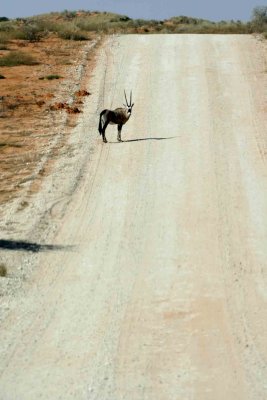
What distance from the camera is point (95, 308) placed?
1208cm

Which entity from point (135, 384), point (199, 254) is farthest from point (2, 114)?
point (135, 384)

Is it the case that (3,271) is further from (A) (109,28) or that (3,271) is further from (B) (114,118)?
(A) (109,28)

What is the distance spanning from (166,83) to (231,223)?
1471 centimetres

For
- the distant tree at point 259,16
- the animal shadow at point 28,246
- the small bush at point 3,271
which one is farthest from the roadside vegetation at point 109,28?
the small bush at point 3,271

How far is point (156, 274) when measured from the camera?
13.4 meters

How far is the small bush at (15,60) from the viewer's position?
35406 mm

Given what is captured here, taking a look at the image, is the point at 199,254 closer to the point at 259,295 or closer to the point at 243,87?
the point at 259,295

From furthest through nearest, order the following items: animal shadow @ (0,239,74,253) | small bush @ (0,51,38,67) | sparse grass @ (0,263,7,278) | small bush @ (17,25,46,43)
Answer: small bush @ (17,25,46,43) < small bush @ (0,51,38,67) < animal shadow @ (0,239,74,253) < sparse grass @ (0,263,7,278)

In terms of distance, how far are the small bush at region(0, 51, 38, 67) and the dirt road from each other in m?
11.1

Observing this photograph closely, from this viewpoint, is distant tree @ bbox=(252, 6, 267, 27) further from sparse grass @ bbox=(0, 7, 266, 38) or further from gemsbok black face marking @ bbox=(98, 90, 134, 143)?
gemsbok black face marking @ bbox=(98, 90, 134, 143)

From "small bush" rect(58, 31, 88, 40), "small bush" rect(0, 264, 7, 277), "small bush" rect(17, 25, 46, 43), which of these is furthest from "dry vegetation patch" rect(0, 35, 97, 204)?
"small bush" rect(0, 264, 7, 277)

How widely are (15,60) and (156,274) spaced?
25.0 metres

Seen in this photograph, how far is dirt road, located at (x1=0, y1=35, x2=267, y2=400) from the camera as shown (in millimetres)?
9945

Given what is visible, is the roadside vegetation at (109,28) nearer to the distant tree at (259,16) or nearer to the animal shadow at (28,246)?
the distant tree at (259,16)
